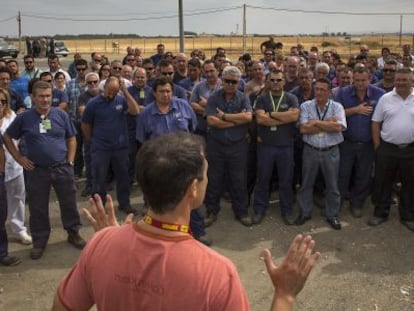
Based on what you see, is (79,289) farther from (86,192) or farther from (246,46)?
(246,46)

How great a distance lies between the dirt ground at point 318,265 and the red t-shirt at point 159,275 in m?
3.04

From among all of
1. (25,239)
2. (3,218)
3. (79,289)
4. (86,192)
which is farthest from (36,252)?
(79,289)

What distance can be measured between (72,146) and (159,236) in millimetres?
4253

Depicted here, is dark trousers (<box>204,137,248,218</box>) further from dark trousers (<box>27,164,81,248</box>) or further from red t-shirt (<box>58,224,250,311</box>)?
red t-shirt (<box>58,224,250,311</box>)

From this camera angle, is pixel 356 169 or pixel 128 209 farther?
pixel 128 209

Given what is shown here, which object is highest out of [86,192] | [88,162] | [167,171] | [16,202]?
[167,171]

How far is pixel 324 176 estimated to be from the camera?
253 inches

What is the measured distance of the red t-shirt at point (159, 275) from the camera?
1579mm

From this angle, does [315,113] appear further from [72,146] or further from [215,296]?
[215,296]

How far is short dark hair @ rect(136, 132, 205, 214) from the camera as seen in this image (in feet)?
5.47

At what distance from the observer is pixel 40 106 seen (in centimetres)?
533

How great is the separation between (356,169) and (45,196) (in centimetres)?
427

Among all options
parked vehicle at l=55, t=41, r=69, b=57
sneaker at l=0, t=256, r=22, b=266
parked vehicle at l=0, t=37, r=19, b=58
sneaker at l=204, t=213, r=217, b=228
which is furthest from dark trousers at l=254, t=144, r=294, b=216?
parked vehicle at l=55, t=41, r=69, b=57

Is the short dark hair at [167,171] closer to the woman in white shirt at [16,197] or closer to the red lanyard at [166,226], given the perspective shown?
the red lanyard at [166,226]
